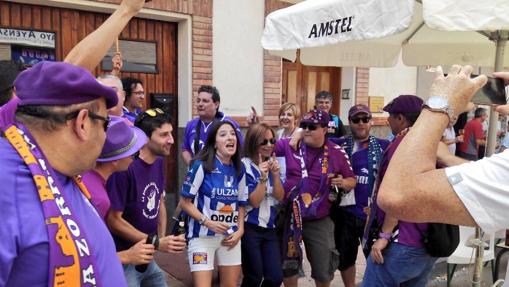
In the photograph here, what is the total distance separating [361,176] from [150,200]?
2.13 m

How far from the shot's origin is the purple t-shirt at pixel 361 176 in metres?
4.05

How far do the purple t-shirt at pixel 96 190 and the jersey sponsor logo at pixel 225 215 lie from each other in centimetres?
129

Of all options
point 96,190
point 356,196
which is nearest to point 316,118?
point 356,196

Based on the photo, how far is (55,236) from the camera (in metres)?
1.08

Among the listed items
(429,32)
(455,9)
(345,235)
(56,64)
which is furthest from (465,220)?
(429,32)

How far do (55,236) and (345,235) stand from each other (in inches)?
133

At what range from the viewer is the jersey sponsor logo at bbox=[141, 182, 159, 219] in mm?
2787

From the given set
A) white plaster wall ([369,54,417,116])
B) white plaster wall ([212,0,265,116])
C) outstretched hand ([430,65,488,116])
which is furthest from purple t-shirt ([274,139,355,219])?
white plaster wall ([369,54,417,116])

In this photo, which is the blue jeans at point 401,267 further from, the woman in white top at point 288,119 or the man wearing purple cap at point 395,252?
the woman in white top at point 288,119

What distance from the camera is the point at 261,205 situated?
12.3ft

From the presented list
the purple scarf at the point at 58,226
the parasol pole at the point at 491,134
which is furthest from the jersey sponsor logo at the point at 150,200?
the parasol pole at the point at 491,134

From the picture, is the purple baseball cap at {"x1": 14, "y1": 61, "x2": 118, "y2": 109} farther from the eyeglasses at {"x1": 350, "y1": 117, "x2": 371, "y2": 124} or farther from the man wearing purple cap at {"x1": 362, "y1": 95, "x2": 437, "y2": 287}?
the eyeglasses at {"x1": 350, "y1": 117, "x2": 371, "y2": 124}

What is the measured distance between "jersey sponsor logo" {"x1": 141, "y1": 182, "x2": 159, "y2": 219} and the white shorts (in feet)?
2.08

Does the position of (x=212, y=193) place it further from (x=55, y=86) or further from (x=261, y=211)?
(x=55, y=86)
